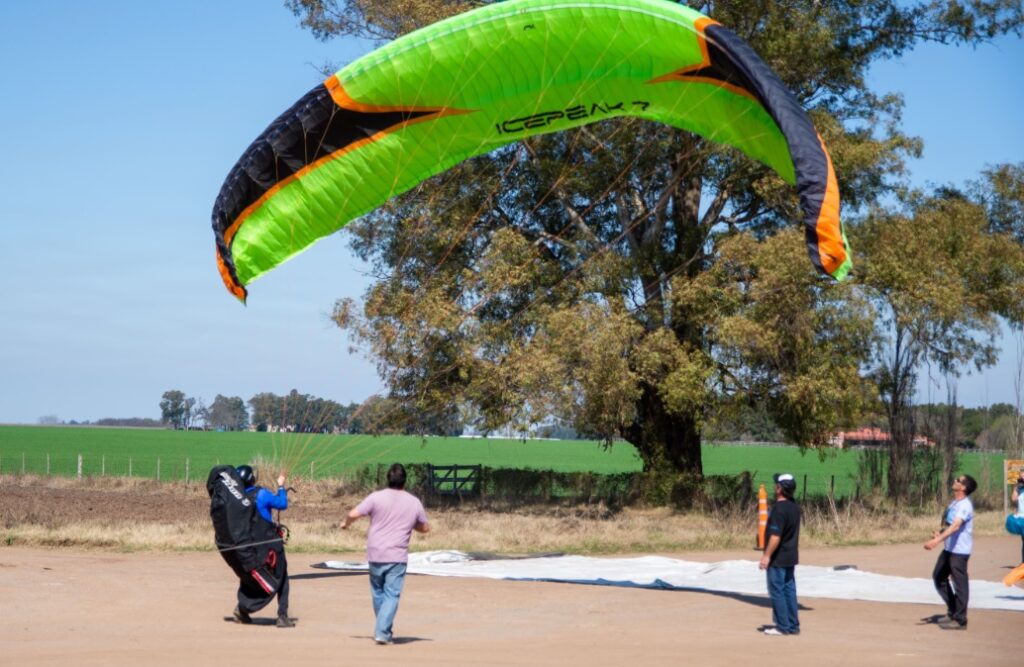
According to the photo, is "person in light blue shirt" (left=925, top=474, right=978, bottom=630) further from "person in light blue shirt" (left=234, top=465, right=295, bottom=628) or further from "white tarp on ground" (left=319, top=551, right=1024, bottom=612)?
"person in light blue shirt" (left=234, top=465, right=295, bottom=628)

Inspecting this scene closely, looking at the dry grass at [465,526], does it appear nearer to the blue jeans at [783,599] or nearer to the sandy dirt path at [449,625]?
the sandy dirt path at [449,625]

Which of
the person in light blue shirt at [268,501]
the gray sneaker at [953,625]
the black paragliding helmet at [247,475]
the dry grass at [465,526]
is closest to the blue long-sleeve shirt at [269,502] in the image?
the person in light blue shirt at [268,501]

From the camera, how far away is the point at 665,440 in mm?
25906

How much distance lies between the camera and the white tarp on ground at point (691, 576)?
1193 centimetres

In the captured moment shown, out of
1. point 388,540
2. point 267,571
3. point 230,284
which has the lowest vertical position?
point 267,571

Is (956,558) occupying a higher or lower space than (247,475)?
lower

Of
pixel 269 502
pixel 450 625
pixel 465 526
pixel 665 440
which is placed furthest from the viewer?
pixel 665 440

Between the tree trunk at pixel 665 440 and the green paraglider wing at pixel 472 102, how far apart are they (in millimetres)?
14738

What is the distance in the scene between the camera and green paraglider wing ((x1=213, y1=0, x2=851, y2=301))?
34.5 ft

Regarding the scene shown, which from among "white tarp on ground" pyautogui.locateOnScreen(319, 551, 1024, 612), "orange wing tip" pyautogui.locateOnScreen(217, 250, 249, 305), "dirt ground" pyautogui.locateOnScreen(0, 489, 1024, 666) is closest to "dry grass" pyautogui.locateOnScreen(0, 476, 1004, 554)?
"white tarp on ground" pyautogui.locateOnScreen(319, 551, 1024, 612)

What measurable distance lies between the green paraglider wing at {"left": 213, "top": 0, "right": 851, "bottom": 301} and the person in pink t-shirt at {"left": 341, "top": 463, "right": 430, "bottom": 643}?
9.58 ft

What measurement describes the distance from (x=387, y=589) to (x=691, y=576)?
580cm

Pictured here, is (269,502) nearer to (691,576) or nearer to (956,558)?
(691,576)

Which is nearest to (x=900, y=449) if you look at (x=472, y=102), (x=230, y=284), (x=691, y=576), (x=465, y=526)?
(x=465, y=526)
